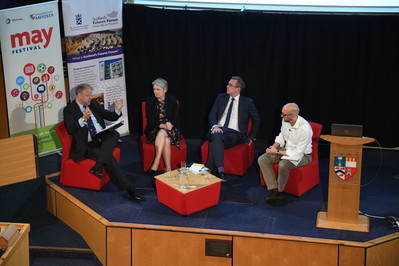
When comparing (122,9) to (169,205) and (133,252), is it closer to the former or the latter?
(169,205)

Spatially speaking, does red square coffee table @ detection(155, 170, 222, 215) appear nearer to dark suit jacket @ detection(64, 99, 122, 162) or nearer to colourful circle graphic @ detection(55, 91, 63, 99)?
dark suit jacket @ detection(64, 99, 122, 162)

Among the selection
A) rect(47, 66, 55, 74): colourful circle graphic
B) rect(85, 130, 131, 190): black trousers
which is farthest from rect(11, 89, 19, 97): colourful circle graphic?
rect(85, 130, 131, 190): black trousers

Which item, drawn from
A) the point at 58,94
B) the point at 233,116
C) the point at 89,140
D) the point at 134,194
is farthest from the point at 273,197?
the point at 58,94

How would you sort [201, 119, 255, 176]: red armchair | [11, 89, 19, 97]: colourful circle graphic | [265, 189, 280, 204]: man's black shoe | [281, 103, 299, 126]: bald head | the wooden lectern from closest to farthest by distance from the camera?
the wooden lectern → [281, 103, 299, 126]: bald head → [265, 189, 280, 204]: man's black shoe → [201, 119, 255, 176]: red armchair → [11, 89, 19, 97]: colourful circle graphic

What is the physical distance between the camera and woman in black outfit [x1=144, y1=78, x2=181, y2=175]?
20.9 ft

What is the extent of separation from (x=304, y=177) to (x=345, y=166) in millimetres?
876

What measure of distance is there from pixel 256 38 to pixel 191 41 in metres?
0.90

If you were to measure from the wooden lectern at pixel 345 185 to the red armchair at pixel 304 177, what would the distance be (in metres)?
0.62

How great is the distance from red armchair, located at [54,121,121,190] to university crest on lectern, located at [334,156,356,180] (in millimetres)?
2507

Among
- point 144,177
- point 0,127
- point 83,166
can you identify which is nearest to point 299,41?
point 144,177

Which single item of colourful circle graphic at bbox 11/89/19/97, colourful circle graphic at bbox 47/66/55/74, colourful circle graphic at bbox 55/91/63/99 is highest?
colourful circle graphic at bbox 47/66/55/74

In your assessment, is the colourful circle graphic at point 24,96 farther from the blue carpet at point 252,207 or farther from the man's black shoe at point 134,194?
the man's black shoe at point 134,194

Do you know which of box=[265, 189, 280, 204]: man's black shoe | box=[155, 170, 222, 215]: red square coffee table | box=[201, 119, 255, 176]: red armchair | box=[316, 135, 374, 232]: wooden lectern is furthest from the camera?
box=[201, 119, 255, 176]: red armchair

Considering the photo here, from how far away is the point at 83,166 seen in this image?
5.95 meters
